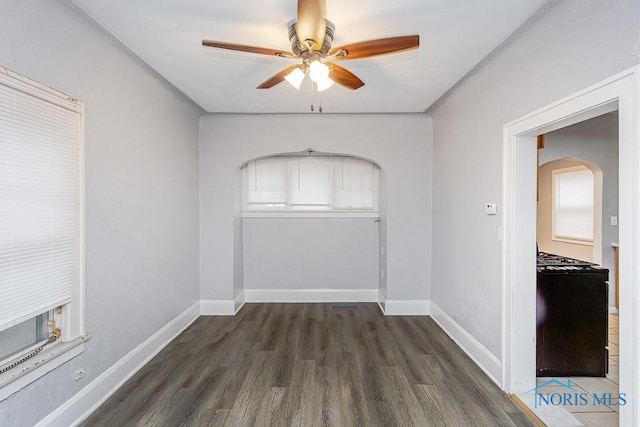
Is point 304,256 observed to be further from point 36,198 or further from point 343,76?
point 36,198

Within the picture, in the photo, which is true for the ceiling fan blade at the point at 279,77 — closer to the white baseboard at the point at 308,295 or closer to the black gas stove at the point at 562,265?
the black gas stove at the point at 562,265

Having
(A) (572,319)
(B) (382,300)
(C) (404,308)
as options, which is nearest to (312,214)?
(B) (382,300)

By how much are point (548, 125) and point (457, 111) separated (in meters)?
1.36

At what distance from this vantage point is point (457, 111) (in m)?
3.27

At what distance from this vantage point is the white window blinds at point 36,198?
1.59 metres

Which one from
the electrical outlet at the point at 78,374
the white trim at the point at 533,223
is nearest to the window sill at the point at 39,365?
the electrical outlet at the point at 78,374

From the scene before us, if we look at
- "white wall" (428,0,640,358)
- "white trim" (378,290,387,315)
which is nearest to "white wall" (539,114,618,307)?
"white wall" (428,0,640,358)

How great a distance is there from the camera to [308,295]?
4602 mm

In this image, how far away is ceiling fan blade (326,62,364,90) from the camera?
218cm

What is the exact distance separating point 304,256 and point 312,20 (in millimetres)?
3392

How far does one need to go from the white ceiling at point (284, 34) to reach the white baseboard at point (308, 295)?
8.87 feet

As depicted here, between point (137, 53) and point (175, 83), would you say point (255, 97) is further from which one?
point (137, 53)

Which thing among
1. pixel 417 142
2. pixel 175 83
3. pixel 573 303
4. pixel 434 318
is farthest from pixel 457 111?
pixel 175 83

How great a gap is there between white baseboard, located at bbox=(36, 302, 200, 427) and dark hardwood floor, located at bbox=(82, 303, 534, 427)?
2.5 inches
